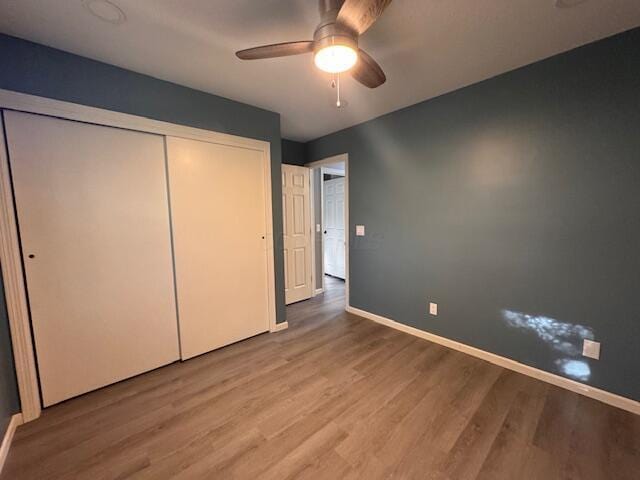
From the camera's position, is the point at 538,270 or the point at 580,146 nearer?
the point at 580,146

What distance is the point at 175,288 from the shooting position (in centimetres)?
220

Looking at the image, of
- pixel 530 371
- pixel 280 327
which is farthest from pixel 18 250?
pixel 530 371

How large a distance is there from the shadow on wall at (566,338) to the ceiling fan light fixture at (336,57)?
225 centimetres

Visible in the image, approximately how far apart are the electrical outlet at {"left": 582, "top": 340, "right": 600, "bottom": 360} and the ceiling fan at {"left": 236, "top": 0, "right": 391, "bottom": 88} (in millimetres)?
2321

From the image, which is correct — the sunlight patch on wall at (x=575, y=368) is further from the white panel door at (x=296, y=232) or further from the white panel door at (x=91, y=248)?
the white panel door at (x=91, y=248)

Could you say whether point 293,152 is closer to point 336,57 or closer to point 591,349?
point 336,57

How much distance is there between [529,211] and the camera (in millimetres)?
1969

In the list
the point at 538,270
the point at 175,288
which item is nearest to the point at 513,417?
the point at 538,270

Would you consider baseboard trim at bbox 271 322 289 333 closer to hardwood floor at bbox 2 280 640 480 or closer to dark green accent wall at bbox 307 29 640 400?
hardwood floor at bbox 2 280 640 480

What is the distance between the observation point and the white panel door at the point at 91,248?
1638 millimetres

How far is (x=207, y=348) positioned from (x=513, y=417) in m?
2.44

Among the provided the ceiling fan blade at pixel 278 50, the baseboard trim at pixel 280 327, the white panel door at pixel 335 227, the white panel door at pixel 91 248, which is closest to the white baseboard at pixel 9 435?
the white panel door at pixel 91 248

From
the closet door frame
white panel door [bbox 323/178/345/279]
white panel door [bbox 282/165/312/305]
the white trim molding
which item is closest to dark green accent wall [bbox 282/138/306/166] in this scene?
white panel door [bbox 282/165/312/305]

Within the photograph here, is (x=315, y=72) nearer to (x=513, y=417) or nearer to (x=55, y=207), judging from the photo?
(x=55, y=207)
